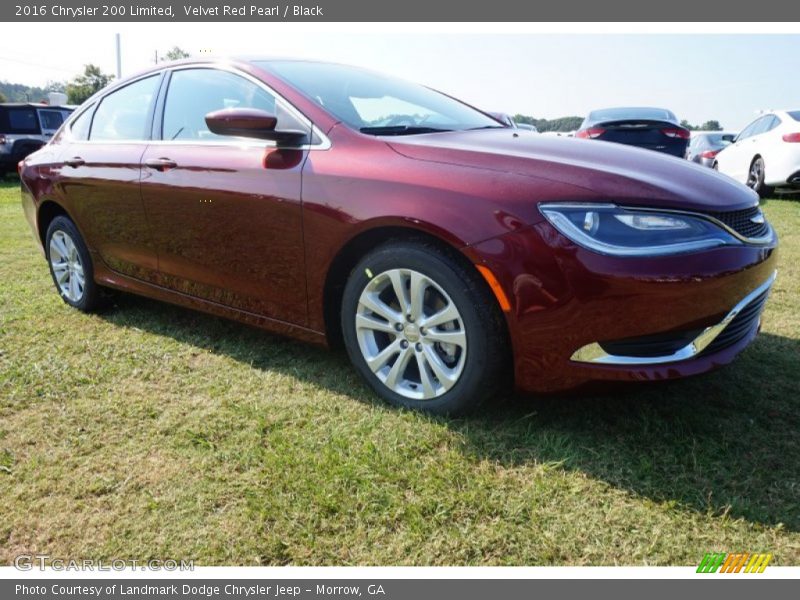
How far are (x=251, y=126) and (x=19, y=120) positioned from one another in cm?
1476

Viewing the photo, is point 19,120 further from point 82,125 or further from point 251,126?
point 251,126

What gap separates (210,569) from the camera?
1828 mm

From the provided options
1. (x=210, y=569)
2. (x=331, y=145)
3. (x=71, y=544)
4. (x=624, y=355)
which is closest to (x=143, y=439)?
(x=71, y=544)

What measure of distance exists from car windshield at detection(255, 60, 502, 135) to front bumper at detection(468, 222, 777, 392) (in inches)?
38.2

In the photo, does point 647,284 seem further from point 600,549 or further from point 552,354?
point 600,549

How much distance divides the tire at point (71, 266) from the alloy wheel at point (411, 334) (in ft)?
7.42

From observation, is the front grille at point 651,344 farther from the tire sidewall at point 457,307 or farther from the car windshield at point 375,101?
the car windshield at point 375,101

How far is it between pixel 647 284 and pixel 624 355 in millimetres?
264

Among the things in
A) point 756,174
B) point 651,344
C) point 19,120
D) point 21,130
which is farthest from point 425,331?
point 19,120

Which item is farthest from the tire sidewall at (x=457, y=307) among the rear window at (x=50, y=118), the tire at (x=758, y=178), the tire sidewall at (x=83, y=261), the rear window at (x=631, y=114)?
the rear window at (x=50, y=118)

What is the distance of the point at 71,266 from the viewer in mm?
4258

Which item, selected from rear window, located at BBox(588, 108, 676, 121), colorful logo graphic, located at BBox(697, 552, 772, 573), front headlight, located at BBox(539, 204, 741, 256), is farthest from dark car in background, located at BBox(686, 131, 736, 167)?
colorful logo graphic, located at BBox(697, 552, 772, 573)

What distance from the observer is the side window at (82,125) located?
4106mm

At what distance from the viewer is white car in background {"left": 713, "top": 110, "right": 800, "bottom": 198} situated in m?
8.77
